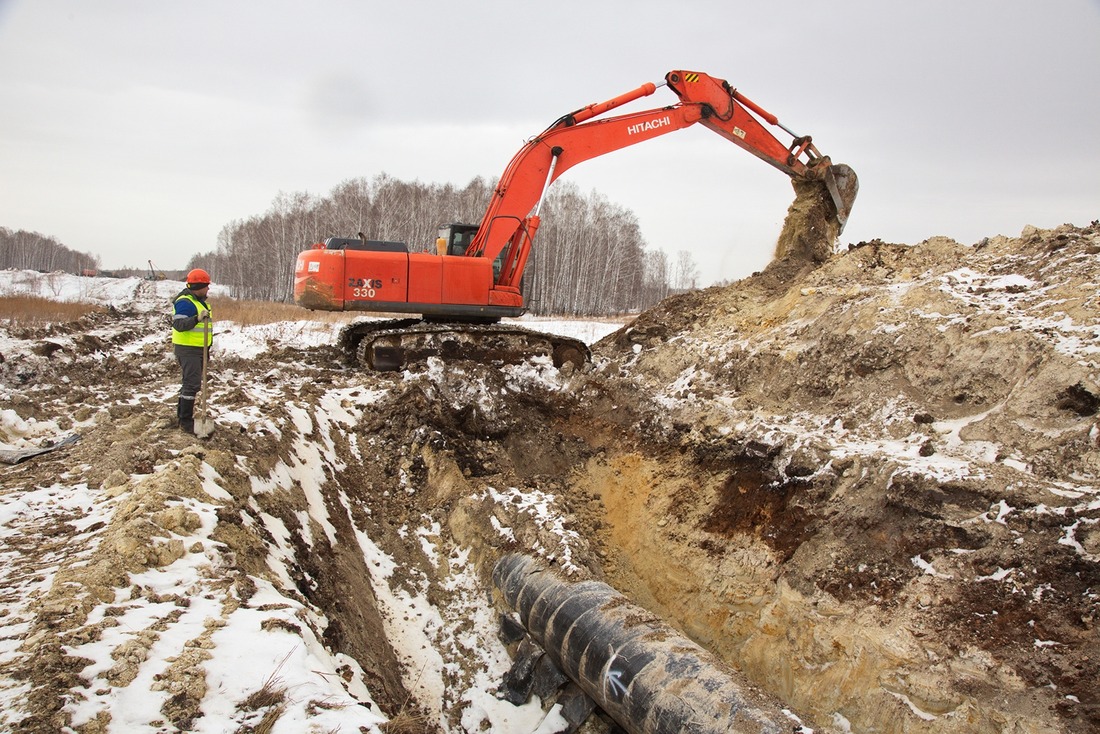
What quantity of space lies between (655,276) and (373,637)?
47998mm

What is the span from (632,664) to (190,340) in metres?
4.82

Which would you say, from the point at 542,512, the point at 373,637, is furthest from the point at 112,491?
the point at 542,512

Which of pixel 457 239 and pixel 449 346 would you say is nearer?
pixel 449 346

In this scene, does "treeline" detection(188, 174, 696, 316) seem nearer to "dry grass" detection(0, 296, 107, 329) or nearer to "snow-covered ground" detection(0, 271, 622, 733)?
"dry grass" detection(0, 296, 107, 329)

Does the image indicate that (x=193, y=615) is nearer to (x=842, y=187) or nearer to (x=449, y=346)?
(x=449, y=346)

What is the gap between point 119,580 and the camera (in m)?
3.72

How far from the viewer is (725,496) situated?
267 inches

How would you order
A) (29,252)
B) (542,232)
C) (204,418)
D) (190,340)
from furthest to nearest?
(29,252), (542,232), (190,340), (204,418)

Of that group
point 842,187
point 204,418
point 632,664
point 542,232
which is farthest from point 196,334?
point 542,232

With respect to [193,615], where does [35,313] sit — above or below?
above

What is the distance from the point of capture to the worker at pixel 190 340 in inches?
239

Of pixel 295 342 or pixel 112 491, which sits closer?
pixel 112 491

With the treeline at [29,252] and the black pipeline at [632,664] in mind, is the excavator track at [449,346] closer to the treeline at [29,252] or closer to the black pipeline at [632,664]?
the black pipeline at [632,664]

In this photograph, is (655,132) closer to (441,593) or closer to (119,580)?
(441,593)
